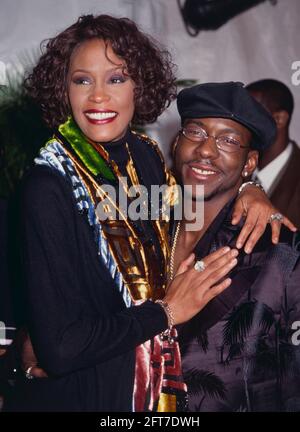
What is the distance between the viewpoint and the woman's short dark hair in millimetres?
2373

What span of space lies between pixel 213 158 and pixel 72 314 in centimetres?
75

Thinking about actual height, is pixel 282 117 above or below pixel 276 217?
above

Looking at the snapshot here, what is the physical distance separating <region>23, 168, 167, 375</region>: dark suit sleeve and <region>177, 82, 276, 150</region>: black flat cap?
604mm

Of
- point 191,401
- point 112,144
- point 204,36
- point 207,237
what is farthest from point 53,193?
point 204,36

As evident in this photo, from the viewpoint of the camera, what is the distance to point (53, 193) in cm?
214

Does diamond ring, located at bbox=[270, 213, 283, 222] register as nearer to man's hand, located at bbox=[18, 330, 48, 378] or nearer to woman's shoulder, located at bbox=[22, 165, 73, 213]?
woman's shoulder, located at bbox=[22, 165, 73, 213]

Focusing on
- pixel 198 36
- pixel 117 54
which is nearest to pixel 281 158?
pixel 198 36

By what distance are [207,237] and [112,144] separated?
447 millimetres

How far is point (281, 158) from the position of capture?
4.97 meters

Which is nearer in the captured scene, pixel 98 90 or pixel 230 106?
pixel 98 90

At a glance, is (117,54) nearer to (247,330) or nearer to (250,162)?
(250,162)

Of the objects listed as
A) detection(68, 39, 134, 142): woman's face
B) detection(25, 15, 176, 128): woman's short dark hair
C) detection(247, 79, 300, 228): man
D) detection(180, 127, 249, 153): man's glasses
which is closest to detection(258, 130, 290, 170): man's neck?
detection(247, 79, 300, 228): man

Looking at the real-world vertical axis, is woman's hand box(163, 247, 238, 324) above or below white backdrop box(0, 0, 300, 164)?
below

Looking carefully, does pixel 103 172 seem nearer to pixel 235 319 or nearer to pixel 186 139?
pixel 186 139
